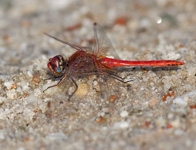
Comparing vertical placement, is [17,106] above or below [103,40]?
below

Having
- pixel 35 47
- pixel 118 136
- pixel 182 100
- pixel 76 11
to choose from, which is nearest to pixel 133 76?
pixel 182 100

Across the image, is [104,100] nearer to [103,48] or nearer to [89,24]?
[103,48]

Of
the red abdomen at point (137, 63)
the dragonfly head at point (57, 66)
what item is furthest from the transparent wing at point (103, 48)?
the dragonfly head at point (57, 66)

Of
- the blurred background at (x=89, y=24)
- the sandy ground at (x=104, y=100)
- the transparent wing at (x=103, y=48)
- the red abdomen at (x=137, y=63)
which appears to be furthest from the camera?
the blurred background at (x=89, y=24)

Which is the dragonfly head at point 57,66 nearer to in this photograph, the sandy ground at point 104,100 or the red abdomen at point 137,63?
the sandy ground at point 104,100

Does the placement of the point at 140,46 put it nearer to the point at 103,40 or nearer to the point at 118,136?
the point at 103,40

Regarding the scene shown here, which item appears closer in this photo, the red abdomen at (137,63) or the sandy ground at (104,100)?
the sandy ground at (104,100)
